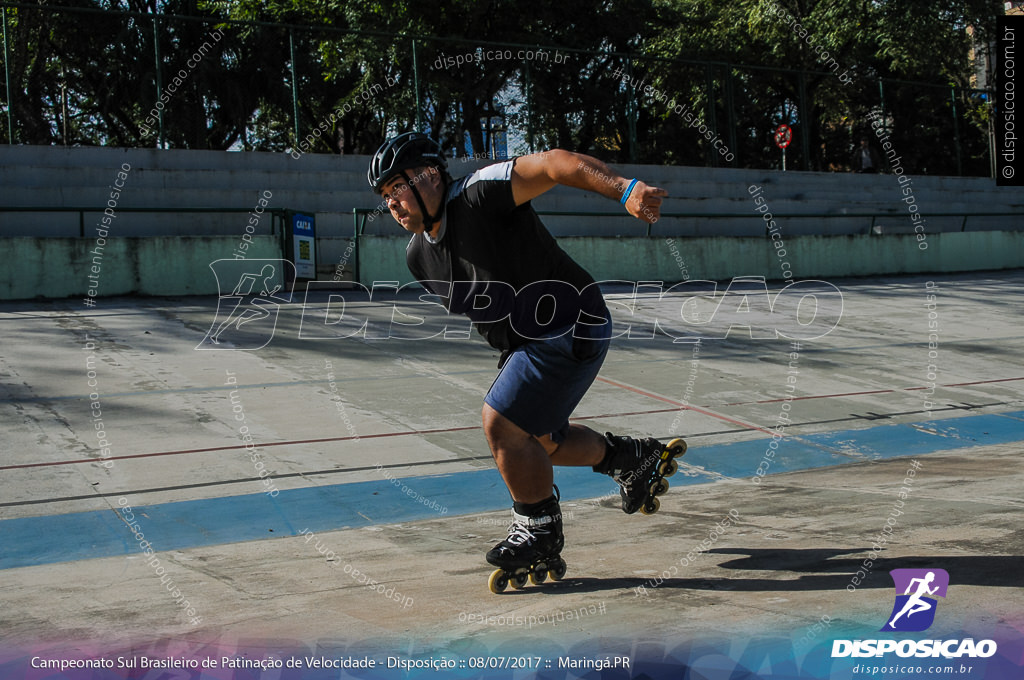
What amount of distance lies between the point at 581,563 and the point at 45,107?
26295mm

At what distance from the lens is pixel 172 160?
585 inches

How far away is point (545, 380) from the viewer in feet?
11.0

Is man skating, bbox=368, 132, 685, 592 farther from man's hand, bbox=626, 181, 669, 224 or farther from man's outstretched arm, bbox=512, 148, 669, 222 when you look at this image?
man's hand, bbox=626, 181, 669, 224

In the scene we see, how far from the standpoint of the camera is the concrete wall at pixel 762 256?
1416cm

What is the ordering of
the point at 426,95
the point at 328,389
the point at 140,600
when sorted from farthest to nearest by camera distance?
the point at 426,95, the point at 328,389, the point at 140,600

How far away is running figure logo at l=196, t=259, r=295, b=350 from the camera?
9.52 metres

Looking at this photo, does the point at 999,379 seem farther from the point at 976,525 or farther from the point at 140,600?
the point at 140,600

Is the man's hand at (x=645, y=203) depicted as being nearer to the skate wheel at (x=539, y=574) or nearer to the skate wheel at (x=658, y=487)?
the skate wheel at (x=539, y=574)

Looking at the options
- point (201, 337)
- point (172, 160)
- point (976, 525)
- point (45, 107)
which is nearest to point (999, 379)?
point (976, 525)

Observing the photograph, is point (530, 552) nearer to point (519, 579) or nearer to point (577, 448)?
point (519, 579)

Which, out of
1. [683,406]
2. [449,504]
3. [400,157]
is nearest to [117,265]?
[683,406]

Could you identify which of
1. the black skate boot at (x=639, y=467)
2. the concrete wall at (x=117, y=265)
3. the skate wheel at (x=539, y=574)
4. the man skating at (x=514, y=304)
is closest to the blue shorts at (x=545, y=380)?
the man skating at (x=514, y=304)

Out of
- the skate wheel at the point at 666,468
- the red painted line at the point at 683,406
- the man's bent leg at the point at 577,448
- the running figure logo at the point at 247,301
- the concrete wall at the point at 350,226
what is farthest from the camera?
the concrete wall at the point at 350,226
